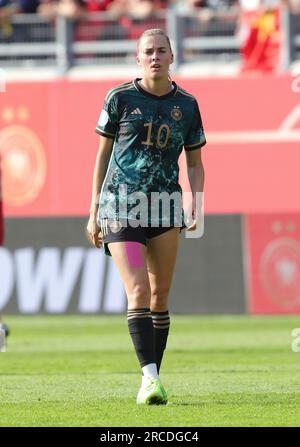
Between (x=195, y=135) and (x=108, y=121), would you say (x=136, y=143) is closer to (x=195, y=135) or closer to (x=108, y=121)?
(x=108, y=121)

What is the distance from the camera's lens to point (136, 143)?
9.21 metres

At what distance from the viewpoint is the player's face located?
9.06m

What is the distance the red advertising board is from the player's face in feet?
37.2

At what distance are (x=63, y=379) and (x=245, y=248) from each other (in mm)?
9537

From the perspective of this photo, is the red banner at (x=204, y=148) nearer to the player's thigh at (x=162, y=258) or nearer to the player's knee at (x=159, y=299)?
the player's knee at (x=159, y=299)

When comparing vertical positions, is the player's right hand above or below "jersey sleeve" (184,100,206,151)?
below

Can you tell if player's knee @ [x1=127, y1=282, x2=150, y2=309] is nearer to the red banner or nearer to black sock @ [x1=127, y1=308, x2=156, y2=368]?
black sock @ [x1=127, y1=308, x2=156, y2=368]

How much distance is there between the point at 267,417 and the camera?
27.4 ft

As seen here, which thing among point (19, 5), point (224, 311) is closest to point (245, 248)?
point (224, 311)

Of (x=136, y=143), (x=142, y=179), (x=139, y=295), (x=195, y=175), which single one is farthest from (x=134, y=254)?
(x=195, y=175)

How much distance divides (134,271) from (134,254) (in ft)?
0.38

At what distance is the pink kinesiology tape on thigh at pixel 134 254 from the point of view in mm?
9070

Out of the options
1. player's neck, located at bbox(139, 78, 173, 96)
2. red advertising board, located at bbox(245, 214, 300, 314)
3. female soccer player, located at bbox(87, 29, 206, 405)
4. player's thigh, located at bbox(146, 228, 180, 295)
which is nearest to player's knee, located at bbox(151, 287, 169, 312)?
player's thigh, located at bbox(146, 228, 180, 295)
